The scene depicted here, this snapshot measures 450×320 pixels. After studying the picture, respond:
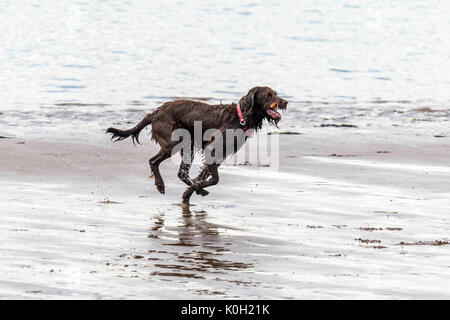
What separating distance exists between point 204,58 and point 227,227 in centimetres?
2126

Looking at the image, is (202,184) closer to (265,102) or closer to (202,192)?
(202,192)

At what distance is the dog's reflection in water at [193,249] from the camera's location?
25.4ft

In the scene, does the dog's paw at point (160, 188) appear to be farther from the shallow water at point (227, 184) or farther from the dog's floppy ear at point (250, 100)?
the dog's floppy ear at point (250, 100)

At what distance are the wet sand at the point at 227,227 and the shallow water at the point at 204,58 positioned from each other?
13.0 feet

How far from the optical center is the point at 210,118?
1139 cm

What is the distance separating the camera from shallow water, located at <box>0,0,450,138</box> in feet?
70.4

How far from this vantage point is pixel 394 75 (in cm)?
2894

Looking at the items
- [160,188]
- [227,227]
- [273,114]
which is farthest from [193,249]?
→ [273,114]

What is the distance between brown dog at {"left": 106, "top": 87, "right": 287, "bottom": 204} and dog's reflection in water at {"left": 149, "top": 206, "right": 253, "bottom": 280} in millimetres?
1028

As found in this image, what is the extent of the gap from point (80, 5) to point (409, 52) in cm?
1879

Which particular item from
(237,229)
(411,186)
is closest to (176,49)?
(411,186)

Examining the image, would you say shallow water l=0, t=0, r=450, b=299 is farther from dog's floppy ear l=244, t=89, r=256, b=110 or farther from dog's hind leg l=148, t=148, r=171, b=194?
dog's floppy ear l=244, t=89, r=256, b=110
